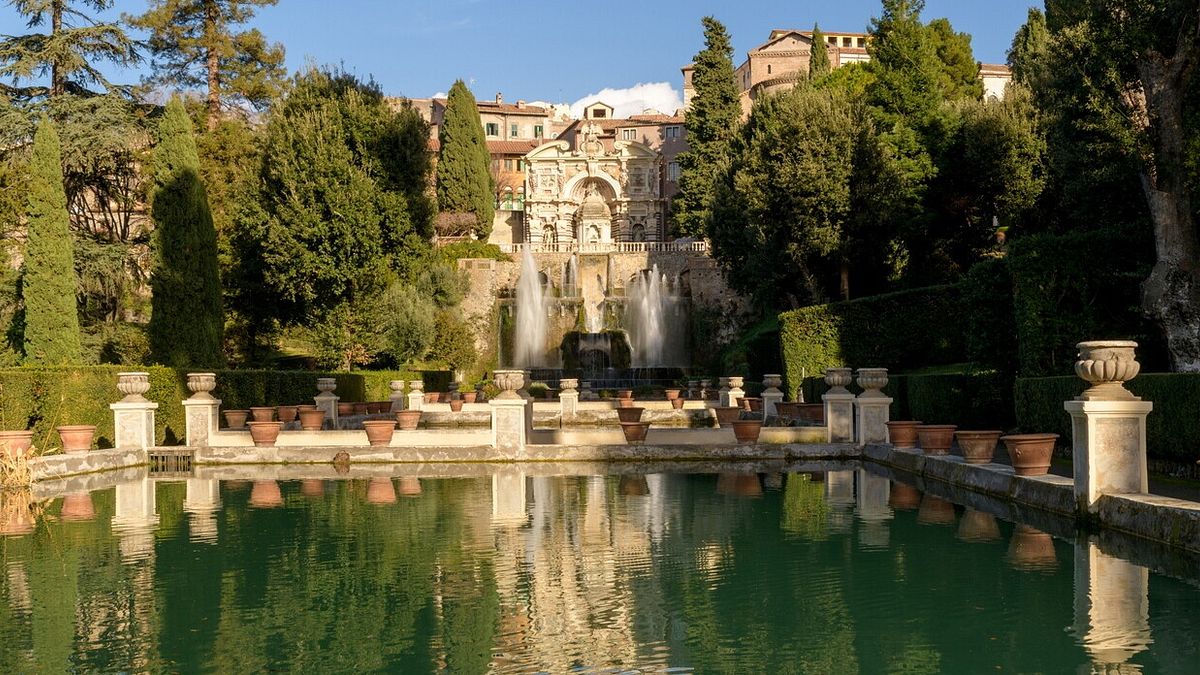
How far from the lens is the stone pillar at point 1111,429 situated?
11.0 metres

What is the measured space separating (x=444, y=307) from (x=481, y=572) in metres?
43.7

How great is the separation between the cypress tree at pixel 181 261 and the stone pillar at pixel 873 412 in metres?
17.9

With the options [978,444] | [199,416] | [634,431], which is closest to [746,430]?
[634,431]

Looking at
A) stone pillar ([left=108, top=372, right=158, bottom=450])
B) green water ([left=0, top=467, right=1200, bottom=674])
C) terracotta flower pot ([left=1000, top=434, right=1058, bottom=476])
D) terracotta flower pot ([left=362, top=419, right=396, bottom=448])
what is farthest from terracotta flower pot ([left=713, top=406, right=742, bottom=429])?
terracotta flower pot ([left=1000, top=434, right=1058, bottom=476])

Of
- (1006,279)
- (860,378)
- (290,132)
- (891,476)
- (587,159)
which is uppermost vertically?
(587,159)

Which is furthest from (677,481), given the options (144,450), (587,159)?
(587,159)

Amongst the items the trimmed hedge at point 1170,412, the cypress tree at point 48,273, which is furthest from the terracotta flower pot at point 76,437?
the trimmed hedge at point 1170,412

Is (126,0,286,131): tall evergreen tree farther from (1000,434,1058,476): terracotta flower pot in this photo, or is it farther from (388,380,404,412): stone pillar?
(1000,434,1058,476): terracotta flower pot

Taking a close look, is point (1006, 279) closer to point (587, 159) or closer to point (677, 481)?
point (677, 481)

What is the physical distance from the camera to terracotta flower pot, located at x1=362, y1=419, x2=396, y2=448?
20.1m

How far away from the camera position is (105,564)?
32.5 ft

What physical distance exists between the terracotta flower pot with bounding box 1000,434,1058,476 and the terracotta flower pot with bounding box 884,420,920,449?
5441 millimetres

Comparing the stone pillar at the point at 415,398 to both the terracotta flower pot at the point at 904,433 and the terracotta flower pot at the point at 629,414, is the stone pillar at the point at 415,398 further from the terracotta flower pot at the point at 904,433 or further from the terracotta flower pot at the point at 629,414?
the terracotta flower pot at the point at 904,433

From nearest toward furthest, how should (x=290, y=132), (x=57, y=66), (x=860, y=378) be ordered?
(x=860, y=378)
(x=57, y=66)
(x=290, y=132)
